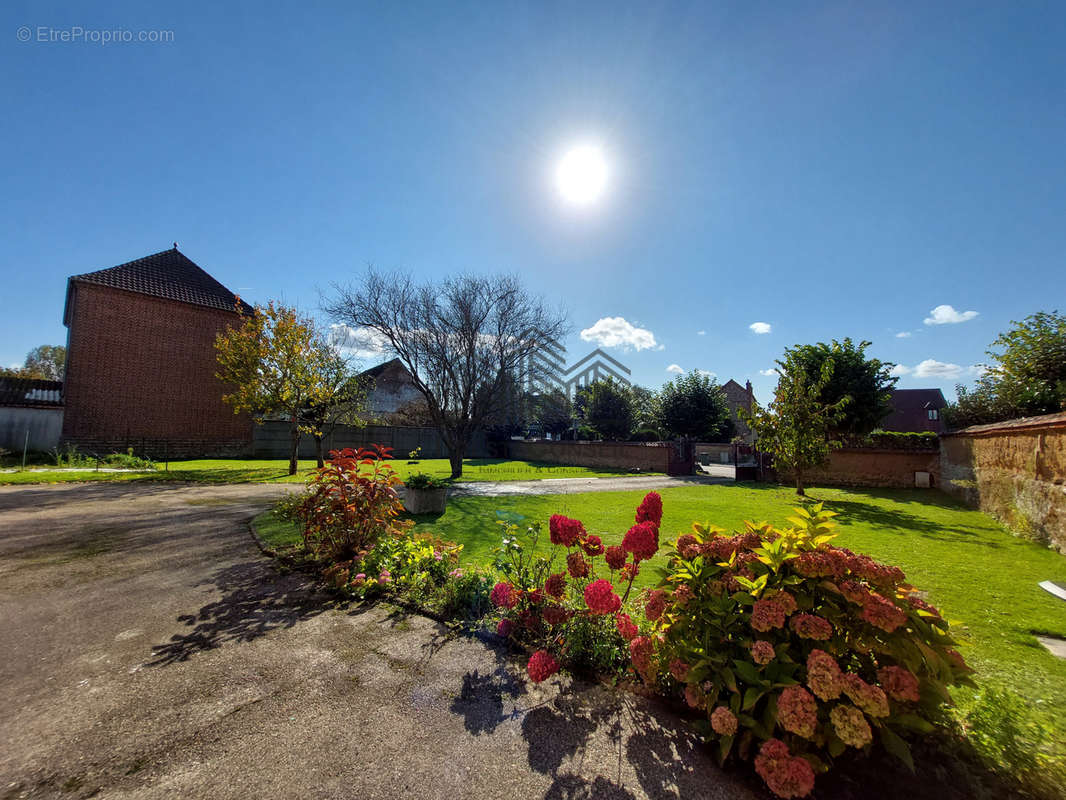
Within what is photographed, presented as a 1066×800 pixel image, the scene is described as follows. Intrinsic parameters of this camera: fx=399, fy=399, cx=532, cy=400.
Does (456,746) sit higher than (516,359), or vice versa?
(516,359)

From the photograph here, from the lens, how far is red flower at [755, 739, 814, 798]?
4.53 feet

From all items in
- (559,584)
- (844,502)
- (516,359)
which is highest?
(516,359)

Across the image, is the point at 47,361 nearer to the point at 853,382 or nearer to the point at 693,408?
the point at 693,408

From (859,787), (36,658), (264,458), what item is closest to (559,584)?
(859,787)

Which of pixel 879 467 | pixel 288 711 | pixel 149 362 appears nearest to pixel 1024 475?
pixel 879 467

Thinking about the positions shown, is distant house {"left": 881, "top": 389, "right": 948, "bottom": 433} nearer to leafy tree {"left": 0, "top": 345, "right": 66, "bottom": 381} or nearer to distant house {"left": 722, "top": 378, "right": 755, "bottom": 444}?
distant house {"left": 722, "top": 378, "right": 755, "bottom": 444}

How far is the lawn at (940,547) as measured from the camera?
8.54 feet

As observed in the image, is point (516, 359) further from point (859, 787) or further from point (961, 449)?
point (859, 787)

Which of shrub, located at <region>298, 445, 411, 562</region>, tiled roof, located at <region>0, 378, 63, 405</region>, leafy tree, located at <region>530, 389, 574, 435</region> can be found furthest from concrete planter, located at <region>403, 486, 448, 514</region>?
leafy tree, located at <region>530, 389, 574, 435</region>

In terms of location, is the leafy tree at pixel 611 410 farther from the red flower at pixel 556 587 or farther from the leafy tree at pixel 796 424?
the red flower at pixel 556 587

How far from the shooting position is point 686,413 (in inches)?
1037

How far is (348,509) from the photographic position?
421 cm

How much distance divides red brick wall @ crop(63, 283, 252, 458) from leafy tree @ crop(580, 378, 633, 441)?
23.1 meters

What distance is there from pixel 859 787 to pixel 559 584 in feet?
5.02
